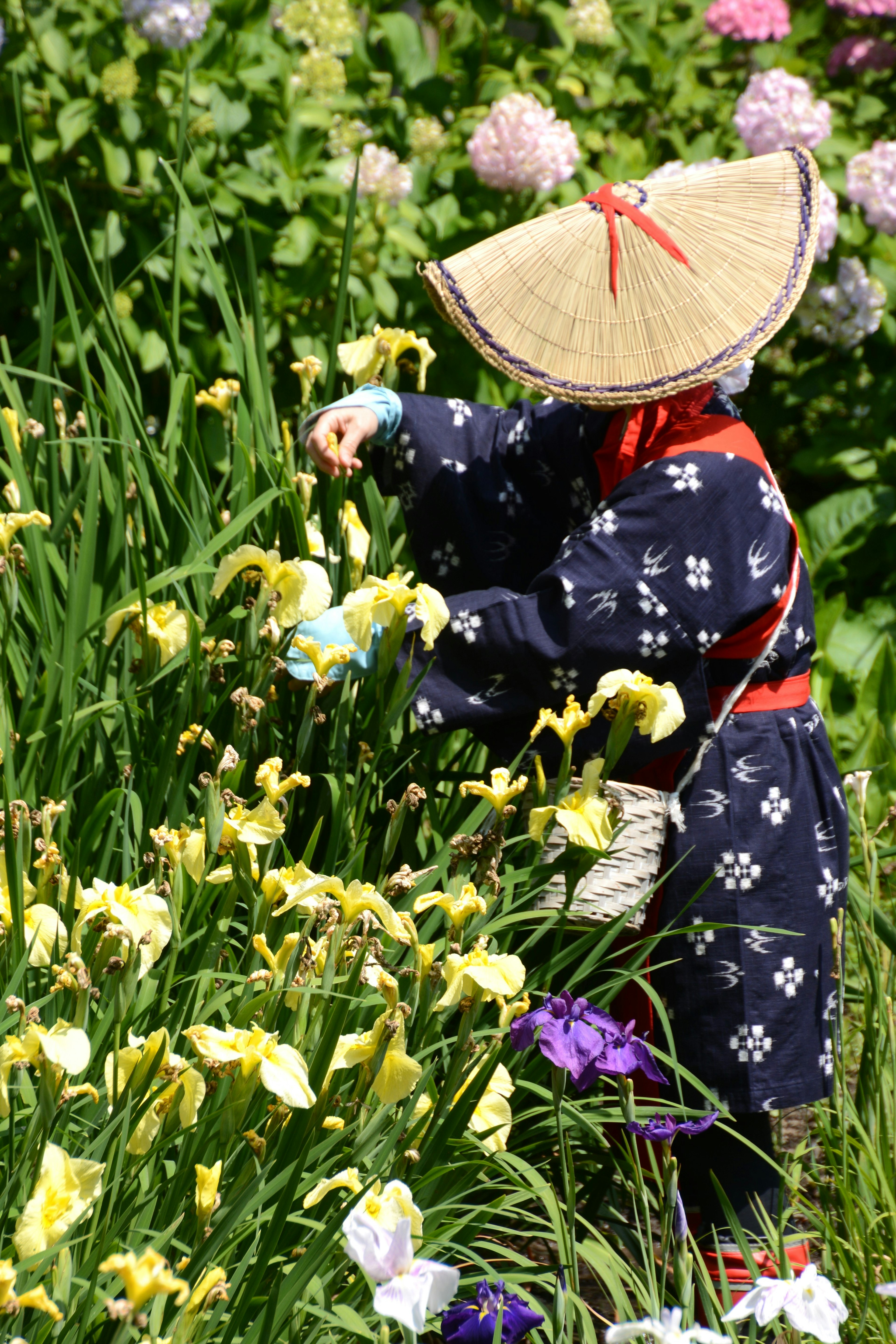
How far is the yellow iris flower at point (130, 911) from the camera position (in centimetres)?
89

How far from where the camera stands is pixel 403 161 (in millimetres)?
2580

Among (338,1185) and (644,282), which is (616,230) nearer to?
(644,282)

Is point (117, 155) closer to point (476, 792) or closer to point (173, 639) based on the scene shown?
point (173, 639)

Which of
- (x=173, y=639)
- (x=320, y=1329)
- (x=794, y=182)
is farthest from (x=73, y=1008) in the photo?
(x=794, y=182)

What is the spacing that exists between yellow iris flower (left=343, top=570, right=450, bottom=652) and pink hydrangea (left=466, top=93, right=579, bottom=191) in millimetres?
1465

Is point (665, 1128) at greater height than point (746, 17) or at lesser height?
lesser

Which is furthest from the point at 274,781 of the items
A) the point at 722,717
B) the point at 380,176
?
the point at 380,176

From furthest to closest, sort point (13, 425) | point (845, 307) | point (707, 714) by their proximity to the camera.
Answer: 1. point (845, 307)
2. point (13, 425)
3. point (707, 714)

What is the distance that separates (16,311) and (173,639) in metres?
1.74

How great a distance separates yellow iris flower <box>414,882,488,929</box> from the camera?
943mm

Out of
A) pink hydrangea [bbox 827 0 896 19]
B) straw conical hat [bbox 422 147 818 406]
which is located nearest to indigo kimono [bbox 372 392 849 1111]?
straw conical hat [bbox 422 147 818 406]

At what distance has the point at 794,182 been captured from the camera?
4.60 ft

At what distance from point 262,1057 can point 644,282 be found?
3.17 ft

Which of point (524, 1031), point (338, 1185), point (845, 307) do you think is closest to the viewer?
point (338, 1185)
